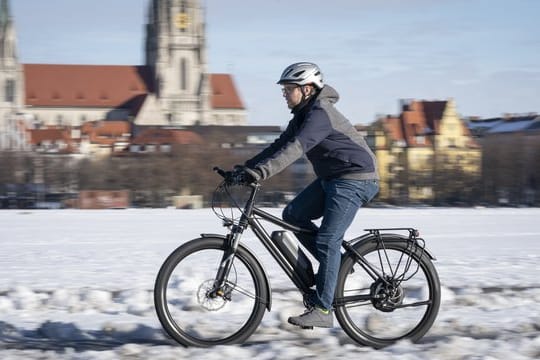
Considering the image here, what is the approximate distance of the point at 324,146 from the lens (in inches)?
232

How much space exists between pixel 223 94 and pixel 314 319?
441 feet

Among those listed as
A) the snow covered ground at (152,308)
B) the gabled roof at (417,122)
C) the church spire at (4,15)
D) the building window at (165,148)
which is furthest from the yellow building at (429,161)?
the church spire at (4,15)

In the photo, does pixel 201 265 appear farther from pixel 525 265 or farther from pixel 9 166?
pixel 9 166

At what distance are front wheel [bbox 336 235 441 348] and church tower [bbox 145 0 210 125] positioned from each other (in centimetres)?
12447

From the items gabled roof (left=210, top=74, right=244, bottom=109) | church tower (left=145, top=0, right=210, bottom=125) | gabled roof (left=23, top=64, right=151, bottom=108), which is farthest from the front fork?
gabled roof (left=23, top=64, right=151, bottom=108)

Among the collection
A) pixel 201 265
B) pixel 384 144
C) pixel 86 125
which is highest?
pixel 86 125

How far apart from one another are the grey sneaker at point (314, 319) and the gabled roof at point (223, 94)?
131761mm

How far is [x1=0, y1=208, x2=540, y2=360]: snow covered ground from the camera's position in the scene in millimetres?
5852

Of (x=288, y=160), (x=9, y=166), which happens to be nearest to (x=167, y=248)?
(x=288, y=160)

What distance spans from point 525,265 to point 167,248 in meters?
5.44

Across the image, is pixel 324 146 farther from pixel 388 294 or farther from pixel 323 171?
pixel 388 294

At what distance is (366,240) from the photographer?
20.4 feet

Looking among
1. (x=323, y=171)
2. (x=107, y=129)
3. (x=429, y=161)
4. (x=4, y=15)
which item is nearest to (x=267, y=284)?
(x=323, y=171)

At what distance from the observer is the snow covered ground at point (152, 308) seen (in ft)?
19.2
